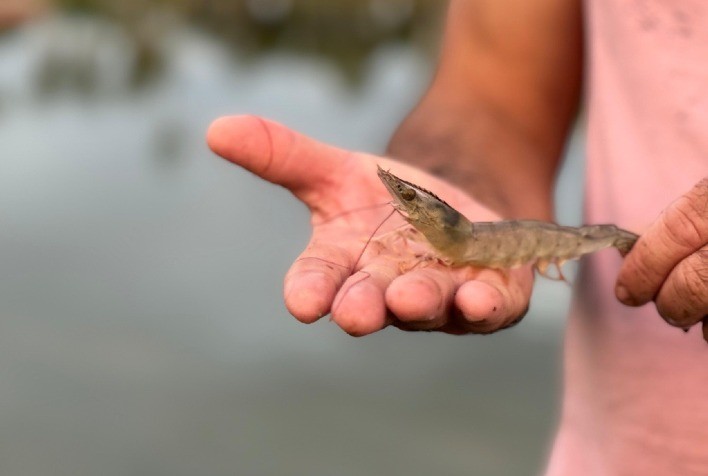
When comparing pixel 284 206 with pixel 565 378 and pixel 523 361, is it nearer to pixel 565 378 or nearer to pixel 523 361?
pixel 523 361

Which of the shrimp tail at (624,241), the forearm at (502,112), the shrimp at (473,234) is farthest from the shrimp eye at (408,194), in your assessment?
the shrimp tail at (624,241)

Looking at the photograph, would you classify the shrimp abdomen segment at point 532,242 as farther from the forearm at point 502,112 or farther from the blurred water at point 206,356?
the blurred water at point 206,356

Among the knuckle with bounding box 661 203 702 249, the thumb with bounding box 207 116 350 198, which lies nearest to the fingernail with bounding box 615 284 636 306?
the knuckle with bounding box 661 203 702 249

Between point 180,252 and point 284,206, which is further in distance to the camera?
point 284,206

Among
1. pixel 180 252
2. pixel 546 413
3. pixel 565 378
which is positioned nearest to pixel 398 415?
pixel 546 413

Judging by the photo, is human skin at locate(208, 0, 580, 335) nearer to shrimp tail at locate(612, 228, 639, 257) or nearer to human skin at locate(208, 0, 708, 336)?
human skin at locate(208, 0, 708, 336)

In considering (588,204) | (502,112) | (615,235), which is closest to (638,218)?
(615,235)

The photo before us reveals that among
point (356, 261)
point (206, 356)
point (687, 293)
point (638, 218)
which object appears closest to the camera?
point (687, 293)

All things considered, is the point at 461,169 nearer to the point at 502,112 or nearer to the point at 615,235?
the point at 502,112
